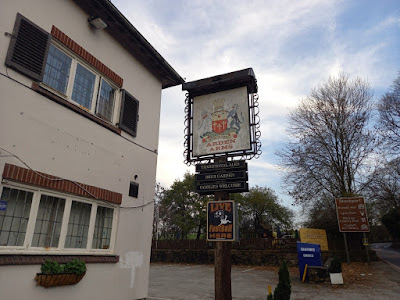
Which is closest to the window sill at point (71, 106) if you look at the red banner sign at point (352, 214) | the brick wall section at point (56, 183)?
the brick wall section at point (56, 183)

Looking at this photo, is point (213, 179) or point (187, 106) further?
point (187, 106)

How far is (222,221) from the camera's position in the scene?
6.69 metres

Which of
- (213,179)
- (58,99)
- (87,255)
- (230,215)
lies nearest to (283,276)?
(230,215)

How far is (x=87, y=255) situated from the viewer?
239 inches

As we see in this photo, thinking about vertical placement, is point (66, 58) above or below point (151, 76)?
below

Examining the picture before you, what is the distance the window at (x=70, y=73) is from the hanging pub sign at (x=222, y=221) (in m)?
3.14

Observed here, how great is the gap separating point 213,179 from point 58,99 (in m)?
3.94

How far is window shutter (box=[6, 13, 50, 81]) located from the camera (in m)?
5.16

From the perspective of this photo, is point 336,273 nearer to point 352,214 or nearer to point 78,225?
point 352,214

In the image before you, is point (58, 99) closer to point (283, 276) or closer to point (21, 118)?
point (21, 118)

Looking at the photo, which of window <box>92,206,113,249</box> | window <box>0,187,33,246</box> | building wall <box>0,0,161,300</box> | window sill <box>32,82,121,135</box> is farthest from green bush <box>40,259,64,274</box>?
window sill <box>32,82,121,135</box>

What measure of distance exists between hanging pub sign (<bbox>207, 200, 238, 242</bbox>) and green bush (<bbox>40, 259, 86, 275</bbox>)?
2.75 meters

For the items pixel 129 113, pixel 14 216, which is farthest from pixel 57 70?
pixel 14 216

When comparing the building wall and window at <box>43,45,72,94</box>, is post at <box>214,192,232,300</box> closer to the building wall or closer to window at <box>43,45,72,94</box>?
the building wall
